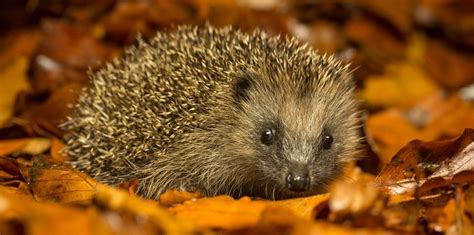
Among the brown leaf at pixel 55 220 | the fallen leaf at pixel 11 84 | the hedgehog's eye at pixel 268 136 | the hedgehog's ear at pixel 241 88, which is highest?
the fallen leaf at pixel 11 84

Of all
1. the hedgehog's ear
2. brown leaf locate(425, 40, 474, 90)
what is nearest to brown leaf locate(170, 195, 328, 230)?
the hedgehog's ear

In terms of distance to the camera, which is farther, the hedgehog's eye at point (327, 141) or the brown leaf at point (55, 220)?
the hedgehog's eye at point (327, 141)

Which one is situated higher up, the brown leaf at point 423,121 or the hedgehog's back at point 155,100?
the brown leaf at point 423,121

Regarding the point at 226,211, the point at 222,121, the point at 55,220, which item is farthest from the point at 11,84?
the point at 55,220

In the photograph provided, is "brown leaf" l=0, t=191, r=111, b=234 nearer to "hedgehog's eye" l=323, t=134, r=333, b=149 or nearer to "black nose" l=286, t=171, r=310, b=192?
"black nose" l=286, t=171, r=310, b=192

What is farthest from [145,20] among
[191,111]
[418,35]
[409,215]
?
Answer: [409,215]

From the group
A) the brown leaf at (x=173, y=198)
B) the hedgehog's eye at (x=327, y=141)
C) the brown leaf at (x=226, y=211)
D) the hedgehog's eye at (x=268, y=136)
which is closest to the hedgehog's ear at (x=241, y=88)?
the hedgehog's eye at (x=268, y=136)

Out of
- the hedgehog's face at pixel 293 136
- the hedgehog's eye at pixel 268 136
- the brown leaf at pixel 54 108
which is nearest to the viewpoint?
the hedgehog's face at pixel 293 136

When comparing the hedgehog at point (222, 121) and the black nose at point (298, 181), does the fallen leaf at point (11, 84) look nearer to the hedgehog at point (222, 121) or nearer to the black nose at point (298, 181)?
the hedgehog at point (222, 121)

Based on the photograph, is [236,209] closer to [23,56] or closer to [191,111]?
[191,111]
